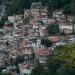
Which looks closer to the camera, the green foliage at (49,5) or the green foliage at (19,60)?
the green foliage at (19,60)

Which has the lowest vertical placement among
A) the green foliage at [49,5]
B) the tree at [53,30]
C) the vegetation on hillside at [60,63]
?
the vegetation on hillside at [60,63]

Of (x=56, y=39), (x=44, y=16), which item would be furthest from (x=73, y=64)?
(x=44, y=16)

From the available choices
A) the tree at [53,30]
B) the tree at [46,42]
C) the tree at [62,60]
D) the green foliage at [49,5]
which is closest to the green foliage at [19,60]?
the tree at [62,60]

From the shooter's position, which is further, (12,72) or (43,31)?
(43,31)

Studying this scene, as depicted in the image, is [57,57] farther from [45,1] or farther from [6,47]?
[45,1]

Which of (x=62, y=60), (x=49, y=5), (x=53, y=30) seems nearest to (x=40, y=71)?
(x=62, y=60)

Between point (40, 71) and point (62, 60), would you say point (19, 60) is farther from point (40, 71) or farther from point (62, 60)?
point (40, 71)

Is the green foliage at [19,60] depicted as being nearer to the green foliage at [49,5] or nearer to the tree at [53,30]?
the tree at [53,30]
